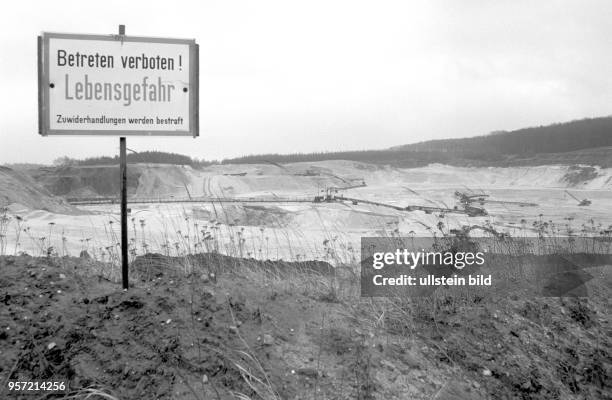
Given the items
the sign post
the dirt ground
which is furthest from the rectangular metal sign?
the dirt ground

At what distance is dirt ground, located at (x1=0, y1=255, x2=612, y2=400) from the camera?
96.7 inches

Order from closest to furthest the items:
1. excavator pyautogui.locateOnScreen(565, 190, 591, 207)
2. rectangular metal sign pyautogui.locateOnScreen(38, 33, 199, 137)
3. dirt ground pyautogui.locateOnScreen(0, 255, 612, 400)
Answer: dirt ground pyautogui.locateOnScreen(0, 255, 612, 400)
rectangular metal sign pyautogui.locateOnScreen(38, 33, 199, 137)
excavator pyautogui.locateOnScreen(565, 190, 591, 207)

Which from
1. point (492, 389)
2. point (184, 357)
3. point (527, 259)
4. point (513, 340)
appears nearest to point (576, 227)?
Answer: point (527, 259)

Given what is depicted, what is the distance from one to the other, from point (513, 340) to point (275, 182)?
1020 centimetres

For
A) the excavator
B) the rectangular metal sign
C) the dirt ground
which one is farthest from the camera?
the excavator

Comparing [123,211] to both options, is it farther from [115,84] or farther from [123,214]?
[115,84]

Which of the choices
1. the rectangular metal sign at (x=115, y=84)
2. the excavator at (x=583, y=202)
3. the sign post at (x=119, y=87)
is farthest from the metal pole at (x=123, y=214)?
the excavator at (x=583, y=202)

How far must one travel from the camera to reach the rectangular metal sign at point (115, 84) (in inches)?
126

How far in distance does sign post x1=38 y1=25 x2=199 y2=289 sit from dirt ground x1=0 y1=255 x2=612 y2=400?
1.88 ft

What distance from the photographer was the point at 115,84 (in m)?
3.28

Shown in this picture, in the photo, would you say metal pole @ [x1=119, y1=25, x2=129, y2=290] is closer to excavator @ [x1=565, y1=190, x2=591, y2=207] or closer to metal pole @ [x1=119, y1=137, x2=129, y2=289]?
metal pole @ [x1=119, y1=137, x2=129, y2=289]

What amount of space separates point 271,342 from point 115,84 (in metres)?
2.25

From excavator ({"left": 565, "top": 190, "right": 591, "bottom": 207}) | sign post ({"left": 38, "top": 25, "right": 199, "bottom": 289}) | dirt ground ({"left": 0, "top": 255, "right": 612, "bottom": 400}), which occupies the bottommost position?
dirt ground ({"left": 0, "top": 255, "right": 612, "bottom": 400})

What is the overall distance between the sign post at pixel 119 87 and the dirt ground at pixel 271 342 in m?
0.57
